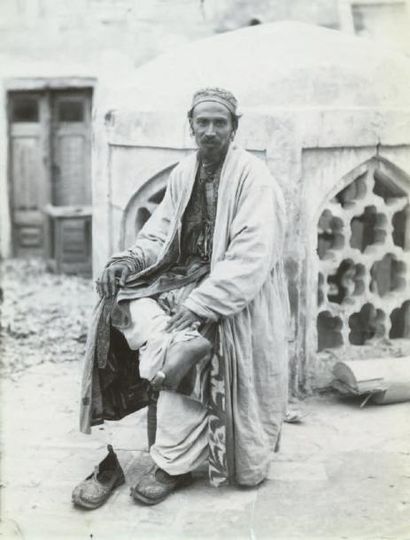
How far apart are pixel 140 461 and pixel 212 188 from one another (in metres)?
1.52

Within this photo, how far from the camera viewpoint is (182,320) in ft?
13.0

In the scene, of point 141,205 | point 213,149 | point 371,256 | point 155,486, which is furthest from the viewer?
point 141,205

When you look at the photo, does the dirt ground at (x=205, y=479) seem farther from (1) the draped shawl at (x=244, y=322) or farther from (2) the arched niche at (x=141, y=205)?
(2) the arched niche at (x=141, y=205)

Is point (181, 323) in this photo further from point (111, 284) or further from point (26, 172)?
point (26, 172)

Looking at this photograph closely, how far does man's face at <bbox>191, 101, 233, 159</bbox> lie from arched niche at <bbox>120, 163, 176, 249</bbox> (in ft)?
4.96

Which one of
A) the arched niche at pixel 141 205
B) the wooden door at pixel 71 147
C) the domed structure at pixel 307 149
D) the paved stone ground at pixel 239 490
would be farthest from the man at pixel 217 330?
the wooden door at pixel 71 147

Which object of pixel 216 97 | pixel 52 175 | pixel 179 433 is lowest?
pixel 179 433

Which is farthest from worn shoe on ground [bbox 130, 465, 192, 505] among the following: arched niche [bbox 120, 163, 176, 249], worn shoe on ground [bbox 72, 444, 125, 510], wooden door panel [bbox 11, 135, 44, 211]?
wooden door panel [bbox 11, 135, 44, 211]

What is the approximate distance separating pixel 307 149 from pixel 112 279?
5.60ft

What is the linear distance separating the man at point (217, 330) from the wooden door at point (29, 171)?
6.55 meters

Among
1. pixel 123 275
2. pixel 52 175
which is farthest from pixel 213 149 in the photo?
pixel 52 175

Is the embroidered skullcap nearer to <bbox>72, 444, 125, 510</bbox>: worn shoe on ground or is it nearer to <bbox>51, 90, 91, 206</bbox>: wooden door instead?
<bbox>72, 444, 125, 510</bbox>: worn shoe on ground

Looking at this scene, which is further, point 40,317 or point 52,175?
point 52,175

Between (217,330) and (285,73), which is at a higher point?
(285,73)
